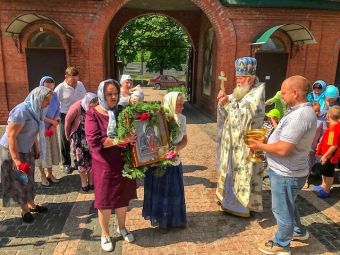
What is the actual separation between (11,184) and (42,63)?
6534 millimetres

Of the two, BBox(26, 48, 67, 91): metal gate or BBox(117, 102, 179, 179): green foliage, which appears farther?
BBox(26, 48, 67, 91): metal gate

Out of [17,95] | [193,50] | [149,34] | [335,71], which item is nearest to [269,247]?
[17,95]

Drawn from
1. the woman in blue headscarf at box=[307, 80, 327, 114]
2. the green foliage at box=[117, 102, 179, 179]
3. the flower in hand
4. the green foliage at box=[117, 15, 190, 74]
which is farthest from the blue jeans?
the green foliage at box=[117, 15, 190, 74]

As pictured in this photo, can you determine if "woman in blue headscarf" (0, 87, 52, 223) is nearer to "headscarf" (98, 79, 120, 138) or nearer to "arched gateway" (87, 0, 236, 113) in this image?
"headscarf" (98, 79, 120, 138)

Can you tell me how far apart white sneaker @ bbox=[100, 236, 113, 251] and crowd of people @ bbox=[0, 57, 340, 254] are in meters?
0.01

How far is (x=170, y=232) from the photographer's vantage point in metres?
4.11

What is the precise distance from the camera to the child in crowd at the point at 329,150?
196 inches

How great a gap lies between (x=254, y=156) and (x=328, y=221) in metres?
1.97

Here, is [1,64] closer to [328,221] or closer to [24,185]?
[24,185]

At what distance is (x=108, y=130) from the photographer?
3.24 m

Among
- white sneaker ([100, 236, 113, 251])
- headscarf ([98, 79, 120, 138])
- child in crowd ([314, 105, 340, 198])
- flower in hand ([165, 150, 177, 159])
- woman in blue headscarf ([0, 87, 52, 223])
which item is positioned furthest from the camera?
child in crowd ([314, 105, 340, 198])

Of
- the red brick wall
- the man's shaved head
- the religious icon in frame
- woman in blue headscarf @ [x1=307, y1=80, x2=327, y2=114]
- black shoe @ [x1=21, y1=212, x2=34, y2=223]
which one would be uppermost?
the red brick wall

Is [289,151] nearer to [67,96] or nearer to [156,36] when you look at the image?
[67,96]

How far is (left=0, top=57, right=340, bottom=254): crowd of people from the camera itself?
325cm
